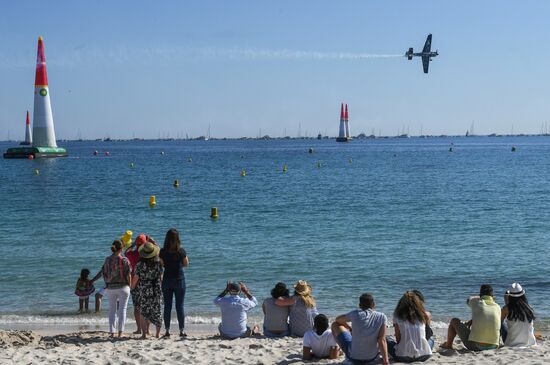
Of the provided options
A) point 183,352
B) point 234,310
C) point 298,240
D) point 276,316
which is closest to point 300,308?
point 276,316

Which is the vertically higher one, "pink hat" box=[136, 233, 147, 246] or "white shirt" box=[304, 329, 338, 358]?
"pink hat" box=[136, 233, 147, 246]

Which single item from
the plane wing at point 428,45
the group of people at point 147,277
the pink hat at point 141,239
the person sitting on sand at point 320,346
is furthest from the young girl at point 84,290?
the plane wing at point 428,45

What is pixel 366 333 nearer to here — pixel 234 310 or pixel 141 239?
pixel 234 310

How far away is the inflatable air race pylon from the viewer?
78.4m

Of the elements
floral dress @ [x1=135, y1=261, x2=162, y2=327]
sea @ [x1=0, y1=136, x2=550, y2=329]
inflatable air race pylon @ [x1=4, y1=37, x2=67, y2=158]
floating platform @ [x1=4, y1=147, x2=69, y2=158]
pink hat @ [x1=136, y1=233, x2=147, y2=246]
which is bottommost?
sea @ [x1=0, y1=136, x2=550, y2=329]

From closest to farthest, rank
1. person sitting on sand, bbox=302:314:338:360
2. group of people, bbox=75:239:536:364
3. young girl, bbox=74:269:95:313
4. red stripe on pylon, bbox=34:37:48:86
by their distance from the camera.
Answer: group of people, bbox=75:239:536:364 < person sitting on sand, bbox=302:314:338:360 < young girl, bbox=74:269:95:313 < red stripe on pylon, bbox=34:37:48:86

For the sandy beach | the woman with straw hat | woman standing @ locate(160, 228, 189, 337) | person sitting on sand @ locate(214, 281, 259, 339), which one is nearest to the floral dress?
the woman with straw hat

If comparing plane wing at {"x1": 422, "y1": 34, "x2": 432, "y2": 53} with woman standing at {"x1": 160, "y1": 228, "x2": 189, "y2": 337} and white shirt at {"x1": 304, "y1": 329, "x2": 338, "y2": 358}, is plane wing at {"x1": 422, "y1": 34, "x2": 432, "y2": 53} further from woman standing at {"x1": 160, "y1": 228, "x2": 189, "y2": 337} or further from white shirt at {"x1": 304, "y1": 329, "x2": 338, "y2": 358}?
white shirt at {"x1": 304, "y1": 329, "x2": 338, "y2": 358}

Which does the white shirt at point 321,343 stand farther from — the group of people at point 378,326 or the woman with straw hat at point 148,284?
the woman with straw hat at point 148,284

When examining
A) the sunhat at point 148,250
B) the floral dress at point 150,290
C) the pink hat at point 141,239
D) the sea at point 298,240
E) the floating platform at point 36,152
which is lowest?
the sea at point 298,240

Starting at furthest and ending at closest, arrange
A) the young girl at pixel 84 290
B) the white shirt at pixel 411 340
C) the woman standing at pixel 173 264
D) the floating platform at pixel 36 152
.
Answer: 1. the floating platform at pixel 36 152
2. the young girl at pixel 84 290
3. the woman standing at pixel 173 264
4. the white shirt at pixel 411 340

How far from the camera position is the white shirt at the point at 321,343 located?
9.74 metres

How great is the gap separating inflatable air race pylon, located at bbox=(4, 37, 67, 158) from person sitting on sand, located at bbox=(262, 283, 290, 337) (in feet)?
235

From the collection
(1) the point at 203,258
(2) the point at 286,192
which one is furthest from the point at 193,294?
(2) the point at 286,192
